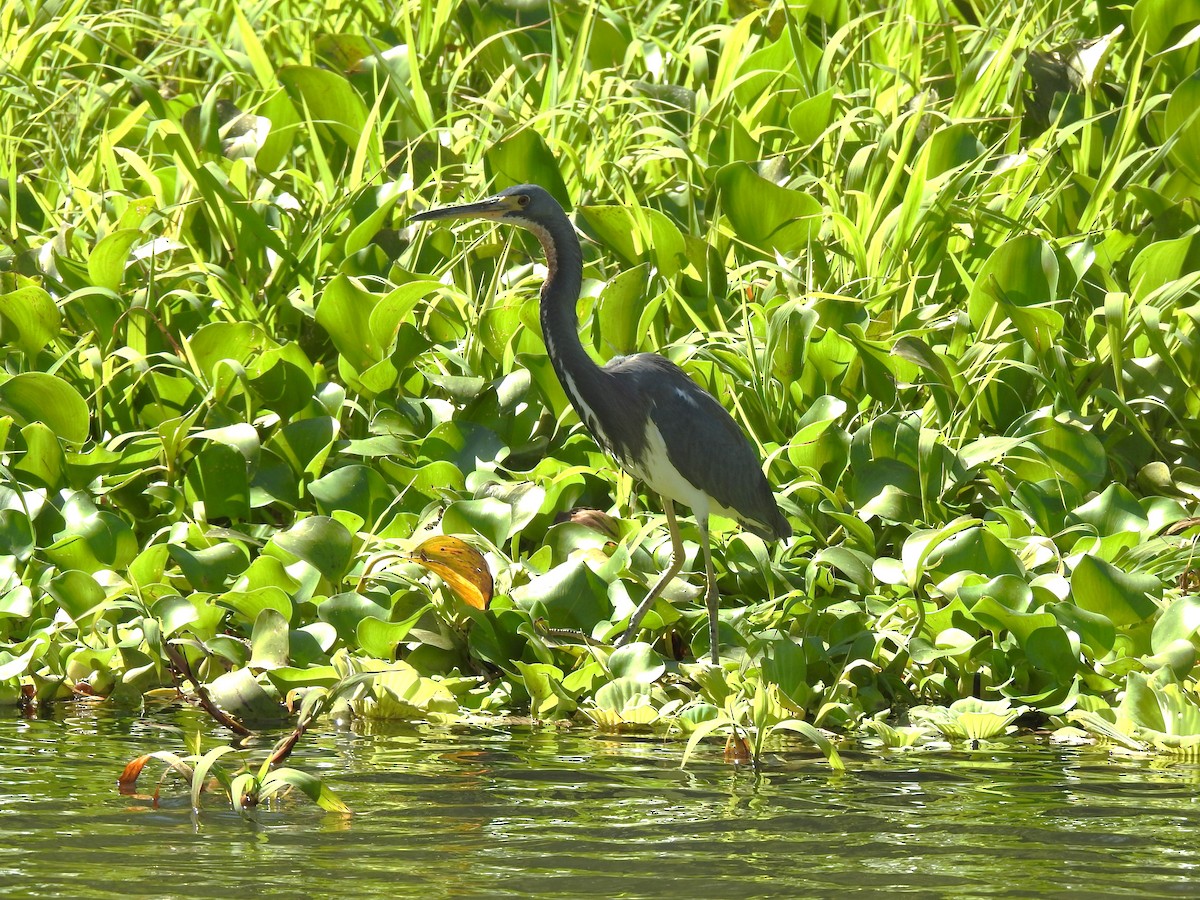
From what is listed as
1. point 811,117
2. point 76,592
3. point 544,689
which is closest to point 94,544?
point 76,592

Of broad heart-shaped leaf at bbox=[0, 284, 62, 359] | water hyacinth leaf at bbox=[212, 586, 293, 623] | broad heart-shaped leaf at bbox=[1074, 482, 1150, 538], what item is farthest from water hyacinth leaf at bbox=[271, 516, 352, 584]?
broad heart-shaped leaf at bbox=[1074, 482, 1150, 538]

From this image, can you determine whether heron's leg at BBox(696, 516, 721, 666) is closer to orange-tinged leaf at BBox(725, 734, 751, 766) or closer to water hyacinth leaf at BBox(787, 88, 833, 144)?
orange-tinged leaf at BBox(725, 734, 751, 766)

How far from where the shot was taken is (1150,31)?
5770mm

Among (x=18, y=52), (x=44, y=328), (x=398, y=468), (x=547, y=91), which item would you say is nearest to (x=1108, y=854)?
(x=398, y=468)

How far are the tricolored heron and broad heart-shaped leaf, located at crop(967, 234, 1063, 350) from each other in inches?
40.1

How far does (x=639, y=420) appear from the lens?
4.39 m

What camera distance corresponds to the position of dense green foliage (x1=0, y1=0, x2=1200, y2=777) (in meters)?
3.94

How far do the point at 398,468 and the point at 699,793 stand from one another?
185cm

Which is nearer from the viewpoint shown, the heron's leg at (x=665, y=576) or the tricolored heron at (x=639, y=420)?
the heron's leg at (x=665, y=576)

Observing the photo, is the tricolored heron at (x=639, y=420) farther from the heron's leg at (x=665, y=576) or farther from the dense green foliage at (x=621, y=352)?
the dense green foliage at (x=621, y=352)

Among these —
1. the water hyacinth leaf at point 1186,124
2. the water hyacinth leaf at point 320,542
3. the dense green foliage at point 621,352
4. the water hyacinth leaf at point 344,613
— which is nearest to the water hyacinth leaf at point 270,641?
the dense green foliage at point 621,352

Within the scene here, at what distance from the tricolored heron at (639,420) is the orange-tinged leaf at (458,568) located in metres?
0.61

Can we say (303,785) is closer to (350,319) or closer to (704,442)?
(704,442)

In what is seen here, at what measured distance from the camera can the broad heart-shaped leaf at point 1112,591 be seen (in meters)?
3.84
